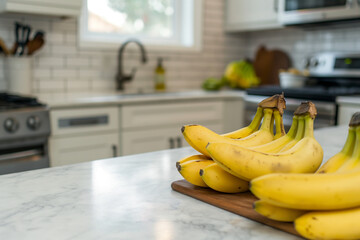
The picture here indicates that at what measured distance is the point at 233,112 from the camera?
11.4 feet

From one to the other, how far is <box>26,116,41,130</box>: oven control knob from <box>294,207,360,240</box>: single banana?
6.49ft

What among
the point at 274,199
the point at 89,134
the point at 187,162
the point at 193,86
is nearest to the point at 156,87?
the point at 193,86

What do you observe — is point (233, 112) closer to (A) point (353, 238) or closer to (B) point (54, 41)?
(B) point (54, 41)

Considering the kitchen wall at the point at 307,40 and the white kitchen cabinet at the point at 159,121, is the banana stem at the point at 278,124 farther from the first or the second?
the kitchen wall at the point at 307,40

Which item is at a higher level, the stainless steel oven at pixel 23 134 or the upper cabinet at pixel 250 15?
the upper cabinet at pixel 250 15

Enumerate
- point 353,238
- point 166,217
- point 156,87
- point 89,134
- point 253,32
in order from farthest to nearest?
point 253,32 < point 156,87 < point 89,134 < point 166,217 < point 353,238

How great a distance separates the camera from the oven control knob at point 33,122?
228 cm

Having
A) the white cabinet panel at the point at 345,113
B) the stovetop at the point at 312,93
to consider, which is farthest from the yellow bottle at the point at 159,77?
the white cabinet panel at the point at 345,113

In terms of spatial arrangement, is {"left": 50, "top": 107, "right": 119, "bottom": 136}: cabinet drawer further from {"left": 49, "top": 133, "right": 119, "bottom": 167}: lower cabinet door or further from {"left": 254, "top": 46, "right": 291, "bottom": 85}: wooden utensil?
{"left": 254, "top": 46, "right": 291, "bottom": 85}: wooden utensil

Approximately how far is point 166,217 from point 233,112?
282 centimetres

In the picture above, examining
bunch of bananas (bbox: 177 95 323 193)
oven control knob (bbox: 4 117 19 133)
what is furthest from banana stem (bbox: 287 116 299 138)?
oven control knob (bbox: 4 117 19 133)

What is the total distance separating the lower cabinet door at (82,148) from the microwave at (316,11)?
1.73 meters

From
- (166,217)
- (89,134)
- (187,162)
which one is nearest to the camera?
(166,217)

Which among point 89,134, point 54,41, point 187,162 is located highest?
point 54,41
